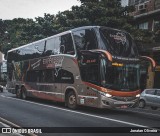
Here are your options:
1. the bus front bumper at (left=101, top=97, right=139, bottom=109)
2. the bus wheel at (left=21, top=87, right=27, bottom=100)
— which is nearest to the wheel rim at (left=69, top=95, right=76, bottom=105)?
the bus front bumper at (left=101, top=97, right=139, bottom=109)

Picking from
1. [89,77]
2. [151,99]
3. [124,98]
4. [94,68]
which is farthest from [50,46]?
[151,99]

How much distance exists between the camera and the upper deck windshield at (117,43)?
51.8 feet

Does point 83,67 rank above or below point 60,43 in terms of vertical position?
below

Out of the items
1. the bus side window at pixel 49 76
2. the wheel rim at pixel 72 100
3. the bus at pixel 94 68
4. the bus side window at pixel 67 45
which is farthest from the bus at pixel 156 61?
the wheel rim at pixel 72 100

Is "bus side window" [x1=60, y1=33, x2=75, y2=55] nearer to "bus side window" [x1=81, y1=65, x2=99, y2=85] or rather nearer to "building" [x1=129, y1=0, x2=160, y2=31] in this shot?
"bus side window" [x1=81, y1=65, x2=99, y2=85]

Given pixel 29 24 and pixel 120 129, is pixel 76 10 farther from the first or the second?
pixel 120 129

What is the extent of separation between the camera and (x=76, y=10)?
30219 mm

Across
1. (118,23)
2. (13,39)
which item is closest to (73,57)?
(118,23)

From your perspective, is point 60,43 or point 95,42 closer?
point 95,42

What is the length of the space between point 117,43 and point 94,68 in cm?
175

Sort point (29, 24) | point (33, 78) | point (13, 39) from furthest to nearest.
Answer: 1. point (13, 39)
2. point (29, 24)
3. point (33, 78)

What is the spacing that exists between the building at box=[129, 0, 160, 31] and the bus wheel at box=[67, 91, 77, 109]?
17974 millimetres

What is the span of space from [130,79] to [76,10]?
15.7 m

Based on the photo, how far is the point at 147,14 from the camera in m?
34.9
